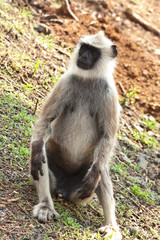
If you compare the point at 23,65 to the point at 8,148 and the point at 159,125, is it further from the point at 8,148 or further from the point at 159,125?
the point at 159,125

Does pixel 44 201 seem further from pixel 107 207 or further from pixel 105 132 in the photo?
pixel 105 132

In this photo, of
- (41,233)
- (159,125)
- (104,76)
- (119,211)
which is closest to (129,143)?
(159,125)

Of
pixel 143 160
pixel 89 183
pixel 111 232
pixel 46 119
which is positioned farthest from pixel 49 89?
pixel 111 232

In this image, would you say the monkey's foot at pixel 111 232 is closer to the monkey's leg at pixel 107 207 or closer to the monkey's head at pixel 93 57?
the monkey's leg at pixel 107 207

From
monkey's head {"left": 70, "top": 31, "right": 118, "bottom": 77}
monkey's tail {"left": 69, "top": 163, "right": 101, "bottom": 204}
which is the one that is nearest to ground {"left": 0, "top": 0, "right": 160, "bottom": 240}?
monkey's tail {"left": 69, "top": 163, "right": 101, "bottom": 204}

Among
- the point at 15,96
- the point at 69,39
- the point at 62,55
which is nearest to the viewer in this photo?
the point at 15,96

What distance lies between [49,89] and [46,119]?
2695mm

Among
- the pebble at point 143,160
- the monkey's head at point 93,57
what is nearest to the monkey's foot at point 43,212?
the monkey's head at point 93,57

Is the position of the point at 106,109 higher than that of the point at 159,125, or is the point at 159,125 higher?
the point at 106,109

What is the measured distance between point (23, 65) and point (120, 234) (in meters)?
3.58

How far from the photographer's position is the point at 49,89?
23.7ft

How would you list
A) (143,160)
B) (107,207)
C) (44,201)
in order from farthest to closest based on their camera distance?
(143,160) → (107,207) → (44,201)

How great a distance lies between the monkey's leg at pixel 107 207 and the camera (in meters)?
4.43

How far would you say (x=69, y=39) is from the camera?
8945mm
